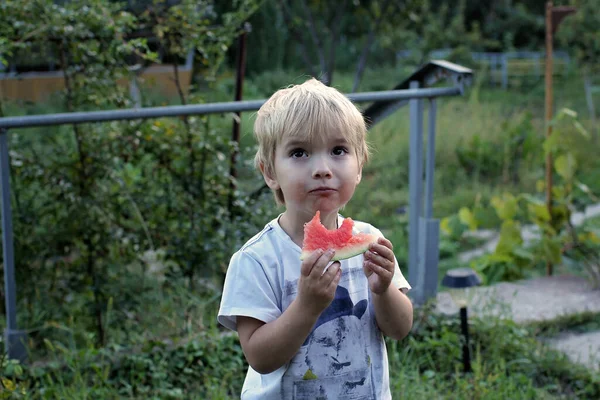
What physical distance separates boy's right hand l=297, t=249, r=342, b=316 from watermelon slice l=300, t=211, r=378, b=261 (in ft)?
0.10

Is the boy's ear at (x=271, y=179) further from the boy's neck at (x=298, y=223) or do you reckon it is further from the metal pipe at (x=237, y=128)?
the metal pipe at (x=237, y=128)

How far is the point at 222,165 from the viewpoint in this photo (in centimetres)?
455

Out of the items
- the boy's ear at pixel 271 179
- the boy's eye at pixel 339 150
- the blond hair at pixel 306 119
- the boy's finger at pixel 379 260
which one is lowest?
the boy's finger at pixel 379 260

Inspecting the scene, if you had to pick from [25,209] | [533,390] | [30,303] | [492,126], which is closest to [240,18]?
[25,209]

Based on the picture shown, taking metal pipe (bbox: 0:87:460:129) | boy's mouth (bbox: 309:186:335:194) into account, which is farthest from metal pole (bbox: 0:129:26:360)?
boy's mouth (bbox: 309:186:335:194)

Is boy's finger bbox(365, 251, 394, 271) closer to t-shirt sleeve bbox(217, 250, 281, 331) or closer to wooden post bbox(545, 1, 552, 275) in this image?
t-shirt sleeve bbox(217, 250, 281, 331)

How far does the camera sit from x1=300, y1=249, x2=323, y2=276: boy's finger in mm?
1889

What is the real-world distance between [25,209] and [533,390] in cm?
277

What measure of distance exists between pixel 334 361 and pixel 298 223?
1.30 feet

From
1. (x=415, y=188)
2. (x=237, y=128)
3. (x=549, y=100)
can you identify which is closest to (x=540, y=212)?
(x=549, y=100)

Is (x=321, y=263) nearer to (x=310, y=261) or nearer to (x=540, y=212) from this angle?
(x=310, y=261)

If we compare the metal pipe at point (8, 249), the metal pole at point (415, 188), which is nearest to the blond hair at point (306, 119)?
the metal pipe at point (8, 249)

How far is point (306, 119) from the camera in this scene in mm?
2035

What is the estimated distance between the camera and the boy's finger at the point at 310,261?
1889mm
